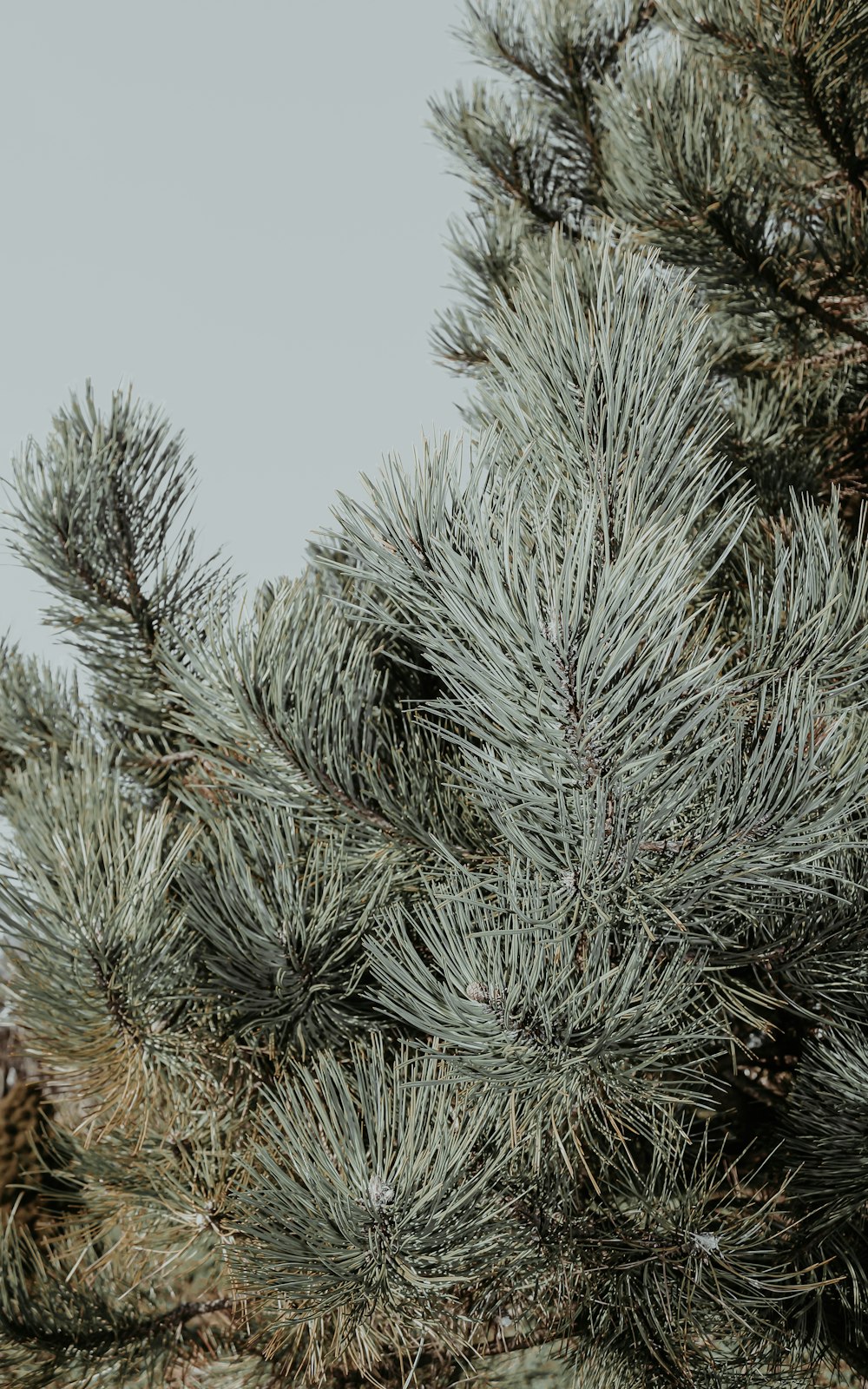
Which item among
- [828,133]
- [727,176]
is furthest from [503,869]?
[828,133]

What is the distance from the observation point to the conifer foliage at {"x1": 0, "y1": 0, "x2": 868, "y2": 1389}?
747 mm

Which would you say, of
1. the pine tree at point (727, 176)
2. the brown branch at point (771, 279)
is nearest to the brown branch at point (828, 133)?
the pine tree at point (727, 176)

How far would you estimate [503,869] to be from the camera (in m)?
0.87

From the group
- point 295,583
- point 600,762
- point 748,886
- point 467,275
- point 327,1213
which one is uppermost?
point 467,275

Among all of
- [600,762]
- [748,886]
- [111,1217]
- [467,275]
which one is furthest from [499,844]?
[467,275]

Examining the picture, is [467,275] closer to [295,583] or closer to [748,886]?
[295,583]

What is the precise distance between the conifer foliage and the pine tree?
0.01 metres

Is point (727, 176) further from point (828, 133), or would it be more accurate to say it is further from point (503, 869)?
point (503, 869)

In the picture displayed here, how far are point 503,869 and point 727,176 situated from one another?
117cm

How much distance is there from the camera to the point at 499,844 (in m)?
1.04

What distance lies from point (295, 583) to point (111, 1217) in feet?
2.45

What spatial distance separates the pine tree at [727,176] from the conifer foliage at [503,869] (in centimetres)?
1

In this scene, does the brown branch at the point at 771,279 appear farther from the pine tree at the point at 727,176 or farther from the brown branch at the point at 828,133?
the brown branch at the point at 828,133

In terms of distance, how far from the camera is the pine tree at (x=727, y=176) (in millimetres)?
1544
